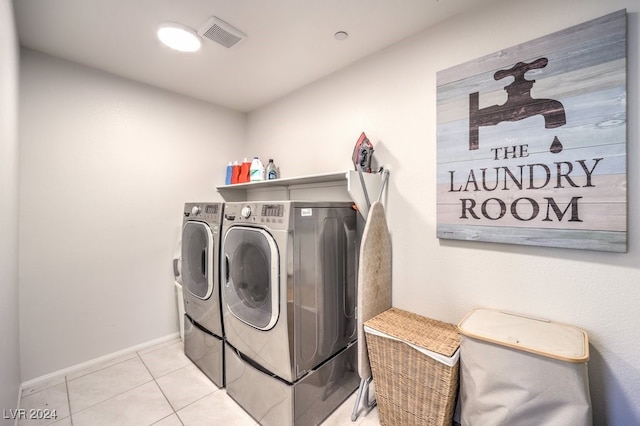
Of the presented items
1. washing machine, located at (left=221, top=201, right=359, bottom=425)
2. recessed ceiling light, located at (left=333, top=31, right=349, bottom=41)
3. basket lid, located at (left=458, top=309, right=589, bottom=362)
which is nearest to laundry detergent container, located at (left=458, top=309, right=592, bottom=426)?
basket lid, located at (left=458, top=309, right=589, bottom=362)

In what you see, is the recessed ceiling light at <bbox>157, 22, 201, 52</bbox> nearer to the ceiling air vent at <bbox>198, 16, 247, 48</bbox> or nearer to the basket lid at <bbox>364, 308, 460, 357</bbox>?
the ceiling air vent at <bbox>198, 16, 247, 48</bbox>

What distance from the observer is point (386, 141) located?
72.7 inches

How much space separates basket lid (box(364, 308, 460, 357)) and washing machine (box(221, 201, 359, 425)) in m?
0.31

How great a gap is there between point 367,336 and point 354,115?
5.08ft

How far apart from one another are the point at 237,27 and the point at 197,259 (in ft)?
5.38

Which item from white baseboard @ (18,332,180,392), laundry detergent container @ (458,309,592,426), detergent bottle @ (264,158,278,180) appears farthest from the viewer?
detergent bottle @ (264,158,278,180)

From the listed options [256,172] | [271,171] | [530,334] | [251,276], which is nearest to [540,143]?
[530,334]

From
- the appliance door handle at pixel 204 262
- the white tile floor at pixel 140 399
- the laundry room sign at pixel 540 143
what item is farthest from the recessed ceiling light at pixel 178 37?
the white tile floor at pixel 140 399

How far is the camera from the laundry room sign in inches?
43.5

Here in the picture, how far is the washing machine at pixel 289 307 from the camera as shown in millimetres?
1426

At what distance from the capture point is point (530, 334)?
3.67ft

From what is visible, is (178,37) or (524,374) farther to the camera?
(178,37)

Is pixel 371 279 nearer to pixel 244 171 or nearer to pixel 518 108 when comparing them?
pixel 518 108

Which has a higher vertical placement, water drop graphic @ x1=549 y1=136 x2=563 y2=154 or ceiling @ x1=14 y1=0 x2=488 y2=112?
ceiling @ x1=14 y1=0 x2=488 y2=112
